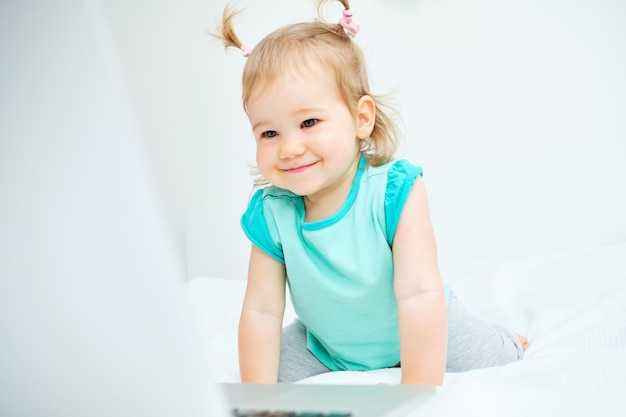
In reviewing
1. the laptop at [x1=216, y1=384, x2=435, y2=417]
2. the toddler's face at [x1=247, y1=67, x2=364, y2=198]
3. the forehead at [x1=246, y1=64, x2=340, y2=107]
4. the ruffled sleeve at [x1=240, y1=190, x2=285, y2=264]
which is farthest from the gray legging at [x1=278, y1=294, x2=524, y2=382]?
the laptop at [x1=216, y1=384, x2=435, y2=417]

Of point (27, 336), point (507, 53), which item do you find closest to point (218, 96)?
point (507, 53)

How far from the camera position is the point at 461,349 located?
1.10 meters

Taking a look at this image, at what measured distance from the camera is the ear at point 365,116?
3.39 ft

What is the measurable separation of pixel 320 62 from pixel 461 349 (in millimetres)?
501

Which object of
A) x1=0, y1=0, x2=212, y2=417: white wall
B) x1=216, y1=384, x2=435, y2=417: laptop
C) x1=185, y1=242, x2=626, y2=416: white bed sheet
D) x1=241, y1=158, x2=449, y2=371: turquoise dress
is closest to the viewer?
x1=0, y1=0, x2=212, y2=417: white wall

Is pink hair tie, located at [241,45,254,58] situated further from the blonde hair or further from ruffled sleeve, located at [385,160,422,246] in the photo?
ruffled sleeve, located at [385,160,422,246]

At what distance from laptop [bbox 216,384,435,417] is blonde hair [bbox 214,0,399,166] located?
55 cm

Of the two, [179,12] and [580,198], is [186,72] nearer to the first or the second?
[179,12]

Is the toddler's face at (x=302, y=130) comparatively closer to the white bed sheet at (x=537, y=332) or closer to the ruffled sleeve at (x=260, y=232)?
the ruffled sleeve at (x=260, y=232)

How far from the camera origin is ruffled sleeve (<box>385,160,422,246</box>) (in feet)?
3.19

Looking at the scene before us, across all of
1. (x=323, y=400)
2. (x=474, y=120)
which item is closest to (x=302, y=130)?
(x=323, y=400)

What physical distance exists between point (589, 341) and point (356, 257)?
0.38 meters

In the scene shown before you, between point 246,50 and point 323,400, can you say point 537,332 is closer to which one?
point 246,50

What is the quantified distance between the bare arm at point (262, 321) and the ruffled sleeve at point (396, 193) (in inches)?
7.6
